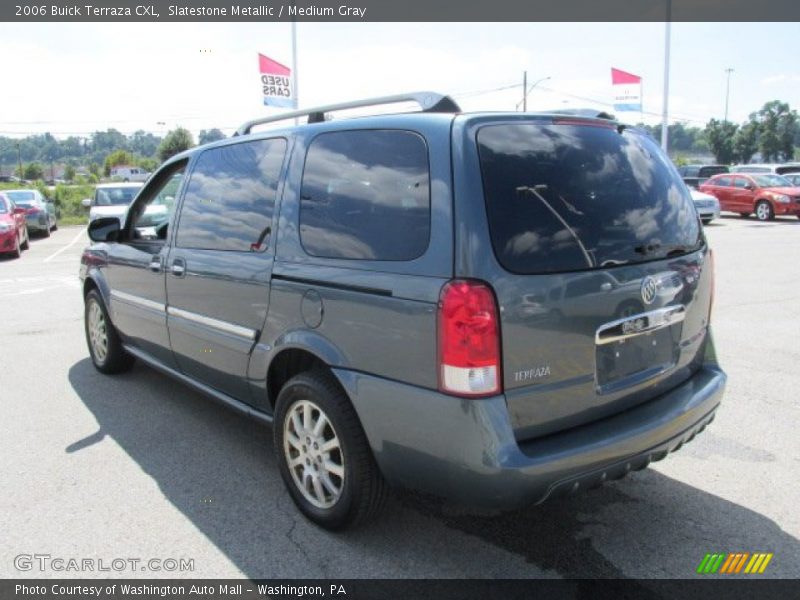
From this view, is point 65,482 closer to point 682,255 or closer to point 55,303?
point 682,255

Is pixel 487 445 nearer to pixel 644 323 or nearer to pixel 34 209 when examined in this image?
pixel 644 323

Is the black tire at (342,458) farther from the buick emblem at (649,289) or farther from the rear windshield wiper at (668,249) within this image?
the rear windshield wiper at (668,249)

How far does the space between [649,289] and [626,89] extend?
83.9 feet

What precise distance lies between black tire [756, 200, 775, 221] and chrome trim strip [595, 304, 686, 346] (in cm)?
2216

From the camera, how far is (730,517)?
3.24m

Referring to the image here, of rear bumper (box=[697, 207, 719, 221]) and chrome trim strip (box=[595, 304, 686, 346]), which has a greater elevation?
chrome trim strip (box=[595, 304, 686, 346])

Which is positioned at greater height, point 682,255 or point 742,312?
point 682,255

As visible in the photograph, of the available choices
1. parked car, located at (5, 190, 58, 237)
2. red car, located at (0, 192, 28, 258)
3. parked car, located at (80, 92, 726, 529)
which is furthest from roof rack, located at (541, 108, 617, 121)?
parked car, located at (5, 190, 58, 237)

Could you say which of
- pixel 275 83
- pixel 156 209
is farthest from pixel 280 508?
pixel 275 83

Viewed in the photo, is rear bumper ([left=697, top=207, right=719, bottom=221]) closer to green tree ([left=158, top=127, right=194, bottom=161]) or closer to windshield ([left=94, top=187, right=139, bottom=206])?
windshield ([left=94, top=187, right=139, bottom=206])

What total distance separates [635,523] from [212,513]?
209 cm

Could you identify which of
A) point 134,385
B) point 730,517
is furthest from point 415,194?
point 134,385

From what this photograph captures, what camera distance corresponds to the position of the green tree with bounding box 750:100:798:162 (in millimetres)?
59312

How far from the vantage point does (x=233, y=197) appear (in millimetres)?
3840
